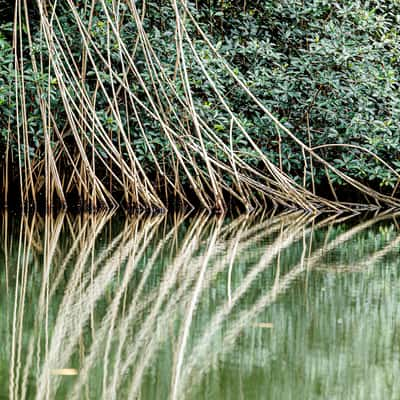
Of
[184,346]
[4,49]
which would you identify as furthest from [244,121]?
[184,346]

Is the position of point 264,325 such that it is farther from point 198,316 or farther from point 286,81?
point 286,81

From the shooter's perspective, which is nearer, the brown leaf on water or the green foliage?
the brown leaf on water

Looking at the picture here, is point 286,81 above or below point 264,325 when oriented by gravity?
above

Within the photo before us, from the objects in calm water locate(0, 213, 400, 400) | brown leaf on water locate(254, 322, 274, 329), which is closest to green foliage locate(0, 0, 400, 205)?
calm water locate(0, 213, 400, 400)

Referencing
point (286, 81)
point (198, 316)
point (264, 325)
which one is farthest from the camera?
point (286, 81)

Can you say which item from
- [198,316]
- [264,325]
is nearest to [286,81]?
[198,316]

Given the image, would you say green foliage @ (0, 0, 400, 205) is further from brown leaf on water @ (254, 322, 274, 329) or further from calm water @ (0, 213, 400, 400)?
brown leaf on water @ (254, 322, 274, 329)

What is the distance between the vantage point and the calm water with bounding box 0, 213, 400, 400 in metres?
2.03

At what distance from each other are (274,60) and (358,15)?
82 centimetres

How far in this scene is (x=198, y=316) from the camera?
9.04ft

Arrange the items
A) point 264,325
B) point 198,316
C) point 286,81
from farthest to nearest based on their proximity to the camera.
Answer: point 286,81 < point 198,316 < point 264,325

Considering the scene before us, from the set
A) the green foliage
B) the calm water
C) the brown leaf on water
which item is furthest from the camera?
the green foliage

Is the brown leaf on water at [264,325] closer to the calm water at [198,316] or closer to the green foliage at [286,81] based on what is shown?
the calm water at [198,316]

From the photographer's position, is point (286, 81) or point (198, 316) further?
point (286, 81)
